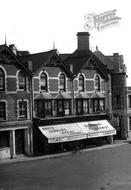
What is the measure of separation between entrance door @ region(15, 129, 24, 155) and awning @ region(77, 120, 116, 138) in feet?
25.0

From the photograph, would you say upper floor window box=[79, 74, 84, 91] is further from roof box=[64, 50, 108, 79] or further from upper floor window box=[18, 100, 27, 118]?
upper floor window box=[18, 100, 27, 118]

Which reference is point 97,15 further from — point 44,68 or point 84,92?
point 84,92

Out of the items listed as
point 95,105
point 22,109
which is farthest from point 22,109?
point 95,105

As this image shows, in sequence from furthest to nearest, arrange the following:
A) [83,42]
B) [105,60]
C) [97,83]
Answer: [105,60]
[83,42]
[97,83]

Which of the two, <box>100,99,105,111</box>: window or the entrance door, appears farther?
<box>100,99,105,111</box>: window

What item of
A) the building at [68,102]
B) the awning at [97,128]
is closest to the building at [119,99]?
the building at [68,102]

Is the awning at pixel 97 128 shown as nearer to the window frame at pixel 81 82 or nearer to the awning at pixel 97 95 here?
the awning at pixel 97 95

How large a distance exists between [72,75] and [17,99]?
27.4 ft

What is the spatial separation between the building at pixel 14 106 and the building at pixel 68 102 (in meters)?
0.95

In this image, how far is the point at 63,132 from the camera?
34969 millimetres

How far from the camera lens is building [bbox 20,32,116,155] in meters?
34.5

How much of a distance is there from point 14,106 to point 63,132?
6.24 metres

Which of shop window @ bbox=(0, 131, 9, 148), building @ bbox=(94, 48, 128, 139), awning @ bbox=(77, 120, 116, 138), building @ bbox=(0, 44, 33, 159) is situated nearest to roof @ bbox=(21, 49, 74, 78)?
building @ bbox=(0, 44, 33, 159)

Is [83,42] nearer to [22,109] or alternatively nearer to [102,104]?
[102,104]
